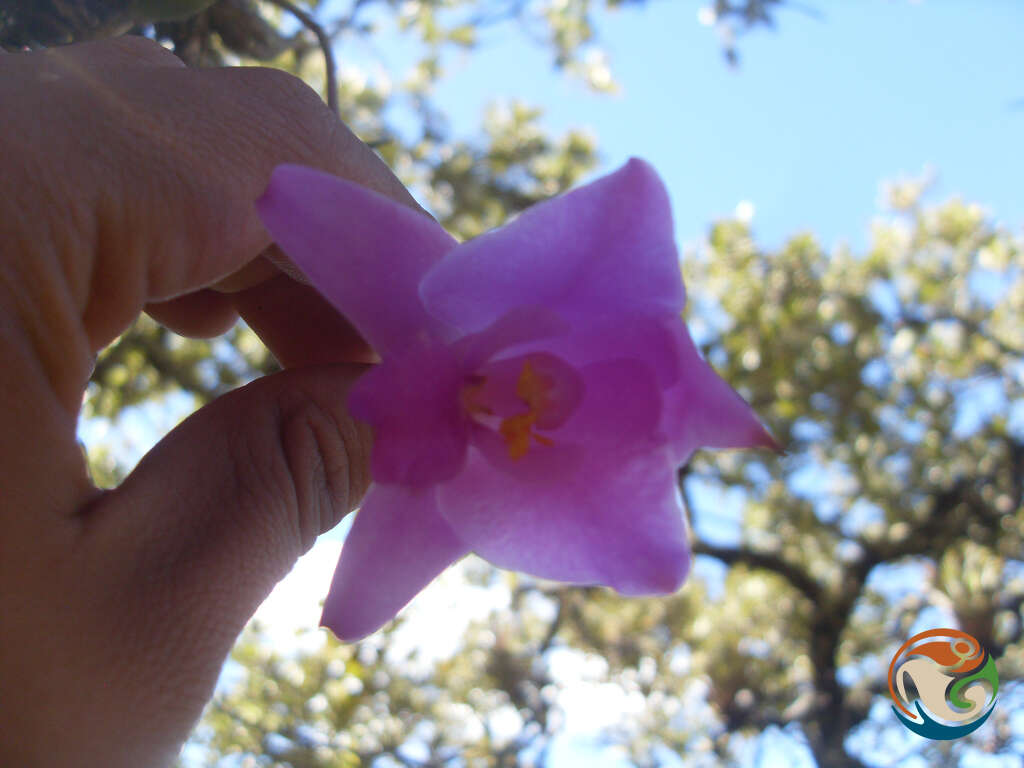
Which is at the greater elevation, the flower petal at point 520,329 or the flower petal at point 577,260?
the flower petal at point 577,260

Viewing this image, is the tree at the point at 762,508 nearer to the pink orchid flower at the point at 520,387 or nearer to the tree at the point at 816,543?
the tree at the point at 816,543

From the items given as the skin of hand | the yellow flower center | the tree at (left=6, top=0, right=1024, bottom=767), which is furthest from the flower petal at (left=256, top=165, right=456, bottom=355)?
the tree at (left=6, top=0, right=1024, bottom=767)

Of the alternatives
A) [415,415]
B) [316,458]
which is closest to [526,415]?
[415,415]

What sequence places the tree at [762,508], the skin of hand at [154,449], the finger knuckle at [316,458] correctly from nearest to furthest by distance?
the skin of hand at [154,449] → the finger knuckle at [316,458] → the tree at [762,508]

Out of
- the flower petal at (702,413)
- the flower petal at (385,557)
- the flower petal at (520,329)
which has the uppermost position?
the flower petal at (520,329)

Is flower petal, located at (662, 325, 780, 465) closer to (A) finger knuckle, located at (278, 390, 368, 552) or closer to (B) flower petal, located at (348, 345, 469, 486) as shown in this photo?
(B) flower petal, located at (348, 345, 469, 486)

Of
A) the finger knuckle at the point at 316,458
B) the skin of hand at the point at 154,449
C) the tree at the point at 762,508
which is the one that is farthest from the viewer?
the tree at the point at 762,508

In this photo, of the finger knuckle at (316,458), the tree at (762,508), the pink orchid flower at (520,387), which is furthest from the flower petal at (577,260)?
the tree at (762,508)
